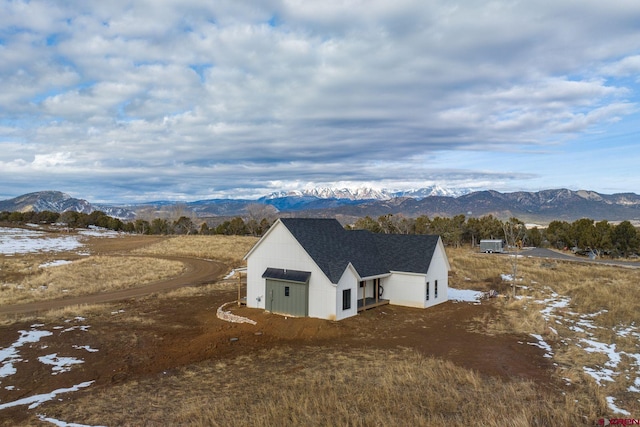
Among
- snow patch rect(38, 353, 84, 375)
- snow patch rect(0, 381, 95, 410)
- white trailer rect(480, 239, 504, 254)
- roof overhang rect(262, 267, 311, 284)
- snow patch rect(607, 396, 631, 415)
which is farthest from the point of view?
white trailer rect(480, 239, 504, 254)

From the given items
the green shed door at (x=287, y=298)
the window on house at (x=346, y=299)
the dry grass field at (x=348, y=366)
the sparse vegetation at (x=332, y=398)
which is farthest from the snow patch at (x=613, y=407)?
the green shed door at (x=287, y=298)

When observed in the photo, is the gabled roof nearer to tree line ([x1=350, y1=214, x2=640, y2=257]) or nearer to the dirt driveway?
the dirt driveway

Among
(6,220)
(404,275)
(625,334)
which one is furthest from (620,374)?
(6,220)

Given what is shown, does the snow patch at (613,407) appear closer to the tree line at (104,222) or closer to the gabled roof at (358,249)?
the gabled roof at (358,249)

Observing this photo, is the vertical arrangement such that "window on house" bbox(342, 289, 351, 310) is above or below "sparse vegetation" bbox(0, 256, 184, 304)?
above

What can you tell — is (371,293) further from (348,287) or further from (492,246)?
(492,246)

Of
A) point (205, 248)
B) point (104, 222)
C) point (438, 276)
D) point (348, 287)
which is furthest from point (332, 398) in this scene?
point (104, 222)

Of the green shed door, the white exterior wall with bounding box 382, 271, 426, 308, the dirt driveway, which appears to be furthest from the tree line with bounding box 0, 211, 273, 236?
the green shed door
